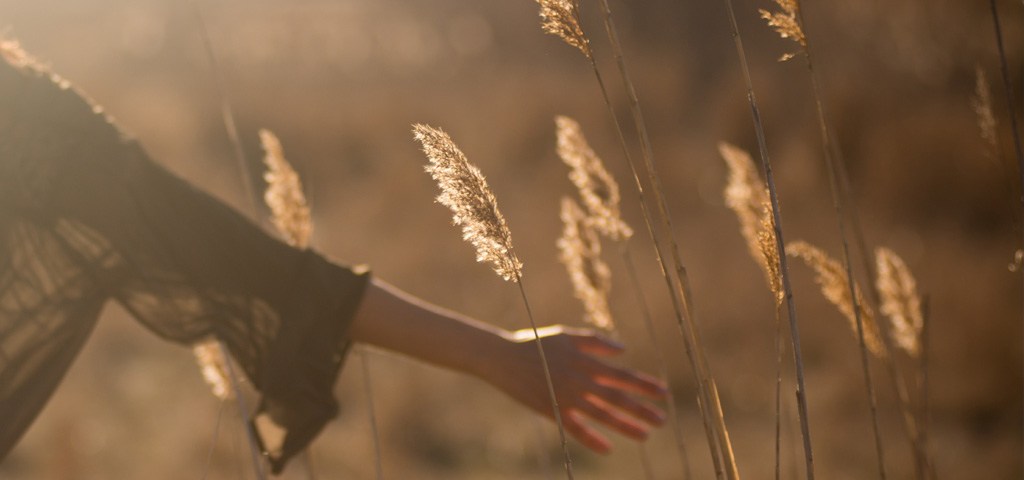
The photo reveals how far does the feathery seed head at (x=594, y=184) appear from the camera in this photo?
1.25 m

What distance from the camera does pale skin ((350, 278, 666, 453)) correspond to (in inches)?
47.1

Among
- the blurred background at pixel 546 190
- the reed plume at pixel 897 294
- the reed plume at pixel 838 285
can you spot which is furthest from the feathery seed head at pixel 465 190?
the blurred background at pixel 546 190

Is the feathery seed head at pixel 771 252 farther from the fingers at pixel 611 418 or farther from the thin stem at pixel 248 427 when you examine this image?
the thin stem at pixel 248 427

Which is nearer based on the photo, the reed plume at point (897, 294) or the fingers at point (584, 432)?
the fingers at point (584, 432)

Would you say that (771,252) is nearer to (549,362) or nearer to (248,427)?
(549,362)

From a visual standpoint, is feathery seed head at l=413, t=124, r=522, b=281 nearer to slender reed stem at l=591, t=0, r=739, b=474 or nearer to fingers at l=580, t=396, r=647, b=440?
slender reed stem at l=591, t=0, r=739, b=474

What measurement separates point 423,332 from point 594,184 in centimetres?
31

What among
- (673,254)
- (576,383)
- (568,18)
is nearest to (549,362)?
(576,383)

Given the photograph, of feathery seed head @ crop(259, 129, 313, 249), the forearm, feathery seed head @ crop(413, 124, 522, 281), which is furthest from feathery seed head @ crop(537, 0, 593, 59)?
feathery seed head @ crop(259, 129, 313, 249)

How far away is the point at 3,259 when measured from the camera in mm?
1214

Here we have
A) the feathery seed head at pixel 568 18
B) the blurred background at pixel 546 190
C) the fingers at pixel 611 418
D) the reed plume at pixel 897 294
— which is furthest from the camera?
the blurred background at pixel 546 190

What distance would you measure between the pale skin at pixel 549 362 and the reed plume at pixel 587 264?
0.18 metres

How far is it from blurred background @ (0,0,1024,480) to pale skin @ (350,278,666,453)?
133 cm

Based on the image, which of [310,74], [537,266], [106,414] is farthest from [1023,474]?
[310,74]
